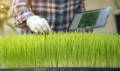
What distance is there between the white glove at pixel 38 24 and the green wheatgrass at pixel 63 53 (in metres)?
0.10

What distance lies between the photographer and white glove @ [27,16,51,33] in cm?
54

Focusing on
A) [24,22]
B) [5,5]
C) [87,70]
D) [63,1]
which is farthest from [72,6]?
[5,5]

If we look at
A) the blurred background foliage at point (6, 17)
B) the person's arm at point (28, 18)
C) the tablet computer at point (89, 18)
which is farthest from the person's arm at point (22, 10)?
the blurred background foliage at point (6, 17)

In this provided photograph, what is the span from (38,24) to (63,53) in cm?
16

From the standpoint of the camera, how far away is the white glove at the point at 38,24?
0.54 meters

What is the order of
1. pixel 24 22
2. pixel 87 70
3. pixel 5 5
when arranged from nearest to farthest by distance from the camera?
pixel 87 70 < pixel 24 22 < pixel 5 5

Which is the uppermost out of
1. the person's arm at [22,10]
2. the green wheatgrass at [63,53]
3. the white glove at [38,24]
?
the person's arm at [22,10]

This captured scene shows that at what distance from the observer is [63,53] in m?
0.41

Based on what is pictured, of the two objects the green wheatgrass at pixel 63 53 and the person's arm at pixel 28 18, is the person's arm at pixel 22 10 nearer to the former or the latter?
the person's arm at pixel 28 18

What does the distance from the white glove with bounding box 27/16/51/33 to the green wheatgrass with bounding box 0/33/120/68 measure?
10 centimetres

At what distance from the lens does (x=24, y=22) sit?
2.14 ft

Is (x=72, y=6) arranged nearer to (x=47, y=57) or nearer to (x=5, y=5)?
(x=47, y=57)

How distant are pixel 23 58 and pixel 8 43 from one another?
35 mm

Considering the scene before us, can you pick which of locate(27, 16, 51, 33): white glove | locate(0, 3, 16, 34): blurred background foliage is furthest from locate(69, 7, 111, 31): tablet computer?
locate(0, 3, 16, 34): blurred background foliage
